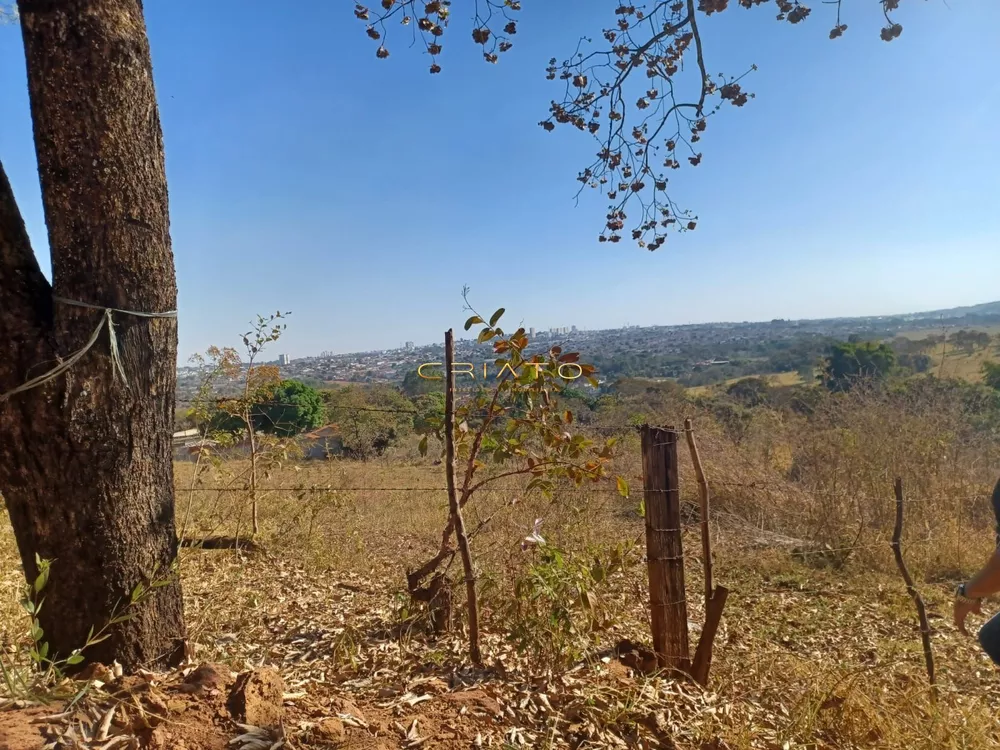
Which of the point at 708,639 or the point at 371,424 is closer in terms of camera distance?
the point at 708,639

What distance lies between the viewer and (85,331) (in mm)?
1693

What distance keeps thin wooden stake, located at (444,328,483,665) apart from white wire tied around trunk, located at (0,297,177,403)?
104 centimetres

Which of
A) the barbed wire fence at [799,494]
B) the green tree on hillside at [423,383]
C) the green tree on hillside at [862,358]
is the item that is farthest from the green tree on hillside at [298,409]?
the green tree on hillside at [862,358]

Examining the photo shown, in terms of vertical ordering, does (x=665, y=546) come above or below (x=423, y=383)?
below

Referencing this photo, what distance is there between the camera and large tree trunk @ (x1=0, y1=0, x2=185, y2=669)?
5.50 ft

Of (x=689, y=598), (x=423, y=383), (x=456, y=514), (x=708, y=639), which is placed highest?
(x=423, y=383)

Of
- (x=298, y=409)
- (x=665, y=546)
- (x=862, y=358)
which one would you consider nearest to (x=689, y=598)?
(x=665, y=546)

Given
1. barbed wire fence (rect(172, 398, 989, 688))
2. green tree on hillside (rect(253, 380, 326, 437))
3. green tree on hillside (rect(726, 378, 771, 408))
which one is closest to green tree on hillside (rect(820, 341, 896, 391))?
green tree on hillside (rect(726, 378, 771, 408))

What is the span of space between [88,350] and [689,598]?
389 centimetres

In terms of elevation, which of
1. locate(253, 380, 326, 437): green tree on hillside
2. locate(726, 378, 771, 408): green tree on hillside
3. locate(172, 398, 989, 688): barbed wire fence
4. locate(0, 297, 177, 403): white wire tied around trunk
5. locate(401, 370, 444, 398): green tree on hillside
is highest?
locate(0, 297, 177, 403): white wire tied around trunk

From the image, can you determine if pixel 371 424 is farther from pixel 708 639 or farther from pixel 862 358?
pixel 862 358

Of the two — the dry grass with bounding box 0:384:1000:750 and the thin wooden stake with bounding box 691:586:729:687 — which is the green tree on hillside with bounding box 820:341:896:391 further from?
the thin wooden stake with bounding box 691:586:729:687

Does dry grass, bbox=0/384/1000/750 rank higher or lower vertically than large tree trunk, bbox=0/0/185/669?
lower

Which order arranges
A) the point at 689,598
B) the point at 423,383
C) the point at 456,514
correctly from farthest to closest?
1. the point at 423,383
2. the point at 689,598
3. the point at 456,514
